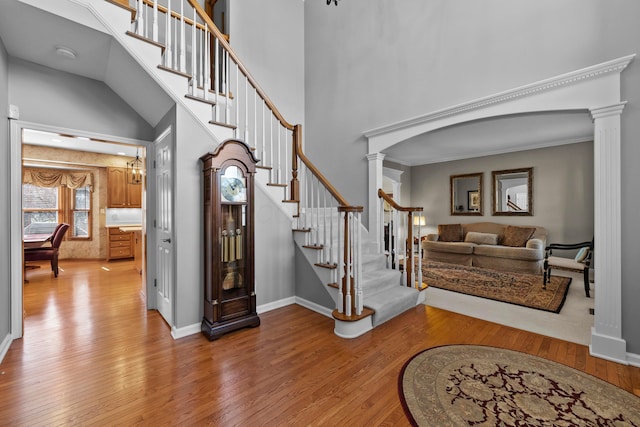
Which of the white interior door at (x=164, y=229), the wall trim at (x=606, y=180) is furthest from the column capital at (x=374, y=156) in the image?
the white interior door at (x=164, y=229)

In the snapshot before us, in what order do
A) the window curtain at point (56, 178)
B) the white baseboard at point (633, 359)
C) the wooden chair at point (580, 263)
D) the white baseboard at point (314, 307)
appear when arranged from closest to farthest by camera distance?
the white baseboard at point (633, 359) < the white baseboard at point (314, 307) < the wooden chair at point (580, 263) < the window curtain at point (56, 178)

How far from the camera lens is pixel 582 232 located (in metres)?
5.13

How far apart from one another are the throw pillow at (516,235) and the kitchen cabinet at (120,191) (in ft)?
30.0

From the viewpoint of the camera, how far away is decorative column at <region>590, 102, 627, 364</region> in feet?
7.25

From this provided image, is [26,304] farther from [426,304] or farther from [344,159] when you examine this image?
[426,304]

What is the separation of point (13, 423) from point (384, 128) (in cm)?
436

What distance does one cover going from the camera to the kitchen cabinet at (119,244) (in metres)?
6.72

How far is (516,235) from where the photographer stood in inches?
221

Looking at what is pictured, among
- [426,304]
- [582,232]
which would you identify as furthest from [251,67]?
[582,232]

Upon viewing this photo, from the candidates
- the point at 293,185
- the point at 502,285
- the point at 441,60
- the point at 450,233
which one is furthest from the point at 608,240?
the point at 450,233

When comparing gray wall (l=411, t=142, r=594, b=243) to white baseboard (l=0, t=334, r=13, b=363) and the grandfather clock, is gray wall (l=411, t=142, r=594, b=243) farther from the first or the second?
white baseboard (l=0, t=334, r=13, b=363)

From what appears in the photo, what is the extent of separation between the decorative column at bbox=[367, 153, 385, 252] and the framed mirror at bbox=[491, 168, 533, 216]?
366cm

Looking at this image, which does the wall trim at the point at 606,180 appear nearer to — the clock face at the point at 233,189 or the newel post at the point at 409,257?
the newel post at the point at 409,257

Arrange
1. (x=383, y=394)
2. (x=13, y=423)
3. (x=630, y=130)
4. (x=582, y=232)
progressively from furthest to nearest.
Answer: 1. (x=582, y=232)
2. (x=630, y=130)
3. (x=383, y=394)
4. (x=13, y=423)
